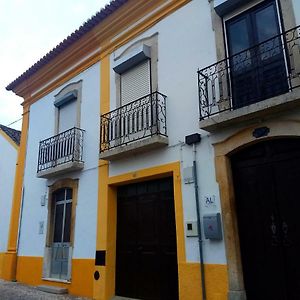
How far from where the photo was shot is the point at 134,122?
6.97 meters

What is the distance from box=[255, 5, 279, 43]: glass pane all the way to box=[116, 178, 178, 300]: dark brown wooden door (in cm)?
308

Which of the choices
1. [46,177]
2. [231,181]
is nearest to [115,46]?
[46,177]

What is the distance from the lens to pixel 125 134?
7.07m

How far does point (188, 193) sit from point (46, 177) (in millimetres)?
4771

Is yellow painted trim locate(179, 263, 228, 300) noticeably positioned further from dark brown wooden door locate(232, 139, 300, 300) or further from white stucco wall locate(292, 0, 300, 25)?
white stucco wall locate(292, 0, 300, 25)

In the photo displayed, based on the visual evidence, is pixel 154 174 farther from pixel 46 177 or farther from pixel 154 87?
pixel 46 177

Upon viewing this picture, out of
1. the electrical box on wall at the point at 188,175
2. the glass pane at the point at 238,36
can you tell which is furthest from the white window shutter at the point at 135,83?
the electrical box on wall at the point at 188,175

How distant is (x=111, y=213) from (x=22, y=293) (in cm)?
287


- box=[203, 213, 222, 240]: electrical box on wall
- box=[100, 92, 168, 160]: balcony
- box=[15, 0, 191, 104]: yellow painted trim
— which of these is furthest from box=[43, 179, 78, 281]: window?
box=[203, 213, 222, 240]: electrical box on wall

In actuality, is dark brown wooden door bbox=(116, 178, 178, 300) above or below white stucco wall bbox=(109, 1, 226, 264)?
below

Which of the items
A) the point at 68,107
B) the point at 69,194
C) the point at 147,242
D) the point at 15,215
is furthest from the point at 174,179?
the point at 15,215

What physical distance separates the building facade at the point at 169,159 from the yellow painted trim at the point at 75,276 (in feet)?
0.13

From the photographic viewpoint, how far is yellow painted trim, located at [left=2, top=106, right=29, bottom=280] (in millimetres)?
9422

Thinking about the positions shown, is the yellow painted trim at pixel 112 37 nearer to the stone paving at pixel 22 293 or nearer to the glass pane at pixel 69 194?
the glass pane at pixel 69 194
